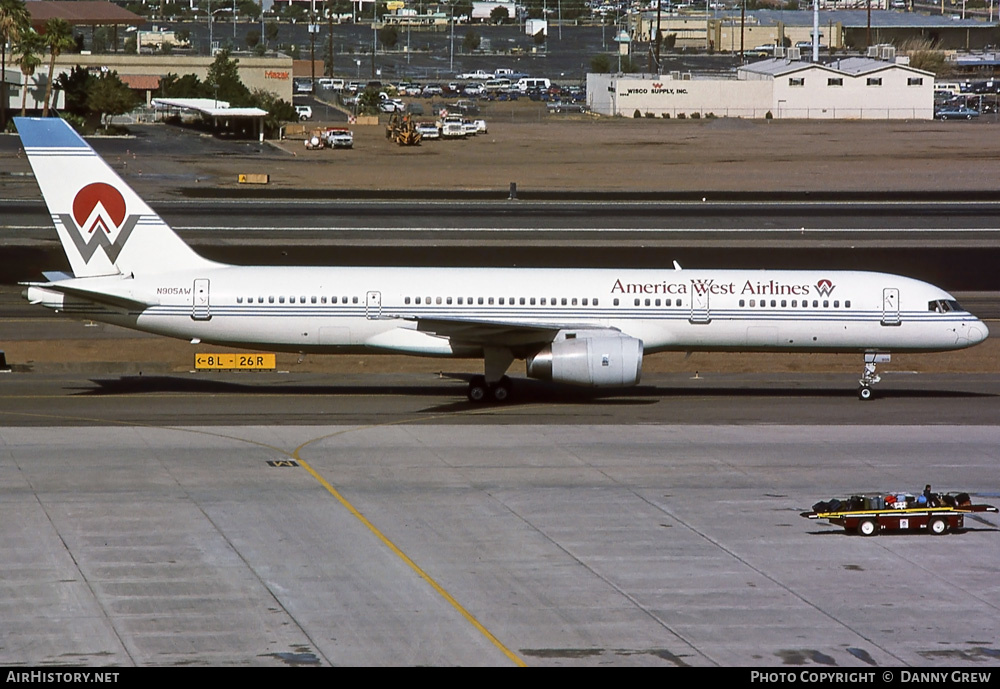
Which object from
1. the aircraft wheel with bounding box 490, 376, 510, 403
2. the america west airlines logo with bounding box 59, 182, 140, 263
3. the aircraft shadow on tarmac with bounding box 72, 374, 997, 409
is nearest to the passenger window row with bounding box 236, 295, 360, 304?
the aircraft shadow on tarmac with bounding box 72, 374, 997, 409

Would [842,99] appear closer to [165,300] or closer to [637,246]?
[637,246]

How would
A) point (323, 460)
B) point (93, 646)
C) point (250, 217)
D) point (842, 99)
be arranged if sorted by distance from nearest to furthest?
point (93, 646) → point (323, 460) → point (250, 217) → point (842, 99)

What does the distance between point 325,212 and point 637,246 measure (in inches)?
843

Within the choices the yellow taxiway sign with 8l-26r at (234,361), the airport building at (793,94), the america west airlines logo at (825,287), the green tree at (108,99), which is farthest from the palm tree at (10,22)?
the america west airlines logo at (825,287)

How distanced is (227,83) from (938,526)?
403ft

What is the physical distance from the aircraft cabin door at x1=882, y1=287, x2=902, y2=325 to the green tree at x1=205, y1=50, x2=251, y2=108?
107 meters

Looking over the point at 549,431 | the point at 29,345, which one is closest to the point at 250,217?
the point at 29,345

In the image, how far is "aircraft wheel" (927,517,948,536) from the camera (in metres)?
25.4

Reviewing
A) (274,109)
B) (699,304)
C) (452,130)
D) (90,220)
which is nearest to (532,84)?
(274,109)

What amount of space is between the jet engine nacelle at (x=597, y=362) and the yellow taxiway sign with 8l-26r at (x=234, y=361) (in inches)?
449

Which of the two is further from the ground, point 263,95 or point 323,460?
point 263,95

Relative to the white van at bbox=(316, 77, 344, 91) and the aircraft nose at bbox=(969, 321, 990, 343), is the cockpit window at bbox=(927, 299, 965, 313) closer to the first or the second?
the aircraft nose at bbox=(969, 321, 990, 343)

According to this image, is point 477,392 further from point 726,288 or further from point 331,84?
point 331,84

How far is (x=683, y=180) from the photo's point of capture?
99.2m
